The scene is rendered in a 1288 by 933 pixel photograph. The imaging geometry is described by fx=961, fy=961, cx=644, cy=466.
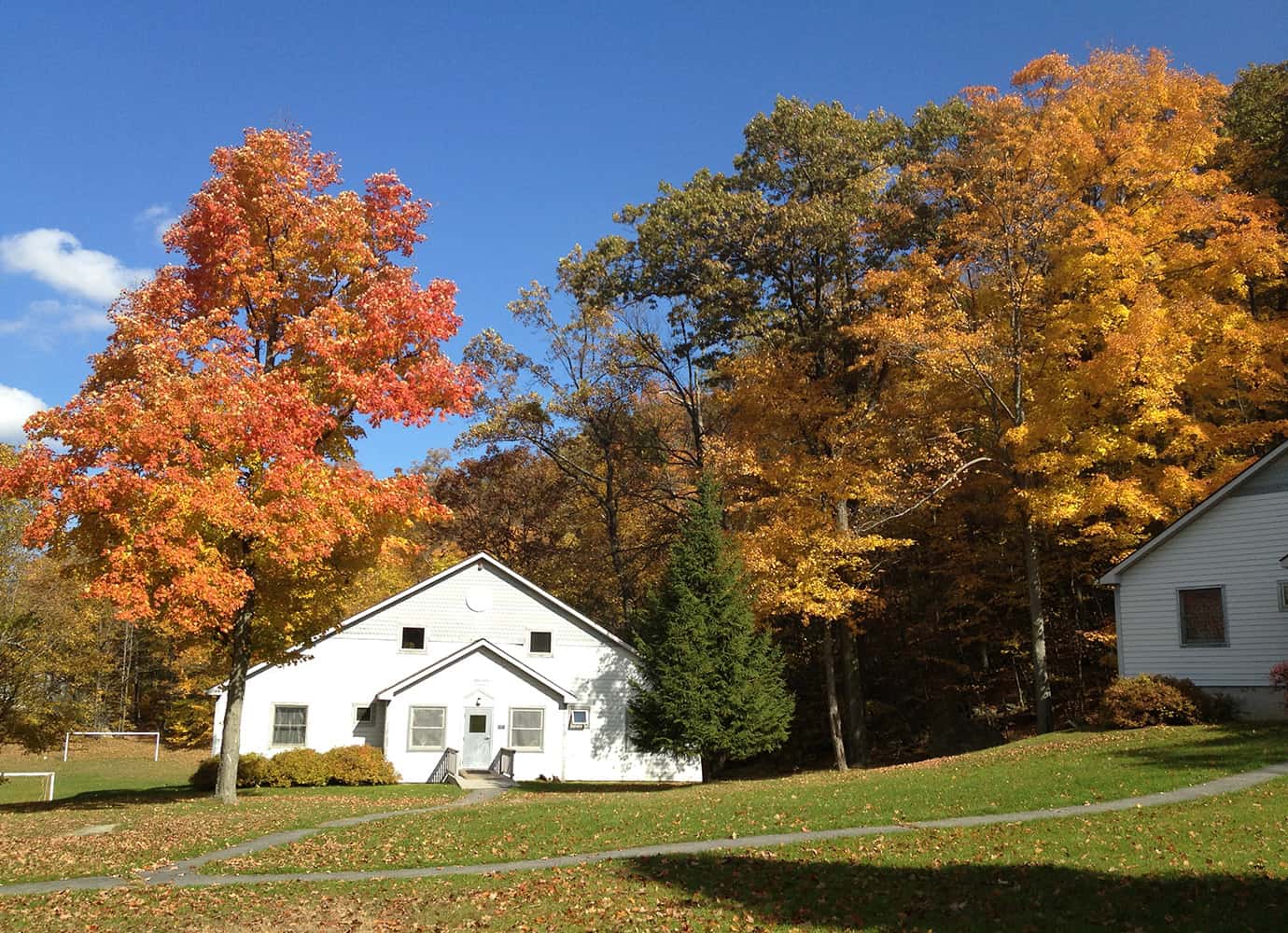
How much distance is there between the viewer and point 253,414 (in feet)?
61.3

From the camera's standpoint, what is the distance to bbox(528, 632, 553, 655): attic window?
34.1 meters

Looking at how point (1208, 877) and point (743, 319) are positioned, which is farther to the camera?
point (743, 319)

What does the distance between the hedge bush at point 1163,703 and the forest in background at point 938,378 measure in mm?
3415

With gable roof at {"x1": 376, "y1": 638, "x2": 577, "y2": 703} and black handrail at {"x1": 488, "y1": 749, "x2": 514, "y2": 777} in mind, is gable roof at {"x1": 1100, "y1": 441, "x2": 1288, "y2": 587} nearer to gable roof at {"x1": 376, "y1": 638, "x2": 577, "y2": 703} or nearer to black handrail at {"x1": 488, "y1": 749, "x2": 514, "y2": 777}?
gable roof at {"x1": 376, "y1": 638, "x2": 577, "y2": 703}

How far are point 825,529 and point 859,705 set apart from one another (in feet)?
22.0

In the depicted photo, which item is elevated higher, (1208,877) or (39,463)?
(39,463)

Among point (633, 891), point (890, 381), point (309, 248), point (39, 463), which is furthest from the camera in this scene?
point (890, 381)

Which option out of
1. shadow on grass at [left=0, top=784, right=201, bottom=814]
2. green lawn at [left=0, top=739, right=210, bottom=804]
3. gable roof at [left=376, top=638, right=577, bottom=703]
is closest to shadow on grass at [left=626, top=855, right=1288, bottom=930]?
shadow on grass at [left=0, top=784, right=201, bottom=814]

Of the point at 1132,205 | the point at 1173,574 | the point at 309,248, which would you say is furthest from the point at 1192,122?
the point at 309,248

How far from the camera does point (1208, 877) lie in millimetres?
9297

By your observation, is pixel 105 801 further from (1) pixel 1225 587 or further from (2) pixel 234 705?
(1) pixel 1225 587

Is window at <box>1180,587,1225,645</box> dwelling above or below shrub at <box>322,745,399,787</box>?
above

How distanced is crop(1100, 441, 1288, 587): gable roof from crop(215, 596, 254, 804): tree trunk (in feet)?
69.1

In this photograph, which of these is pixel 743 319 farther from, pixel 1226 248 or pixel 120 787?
pixel 120 787
